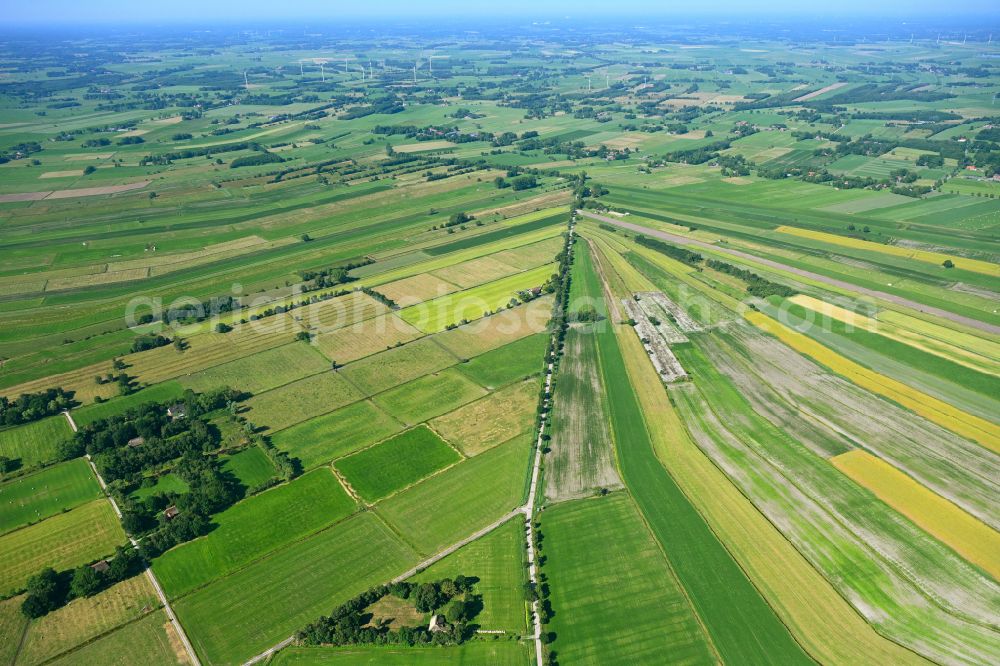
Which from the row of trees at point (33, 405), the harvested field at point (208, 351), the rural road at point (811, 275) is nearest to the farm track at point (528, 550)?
the row of trees at point (33, 405)

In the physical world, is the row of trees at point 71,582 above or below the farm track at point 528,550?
below

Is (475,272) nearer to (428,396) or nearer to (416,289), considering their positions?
(416,289)

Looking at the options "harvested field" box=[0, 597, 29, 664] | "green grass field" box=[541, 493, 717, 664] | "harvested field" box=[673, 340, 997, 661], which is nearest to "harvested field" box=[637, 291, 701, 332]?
"harvested field" box=[673, 340, 997, 661]

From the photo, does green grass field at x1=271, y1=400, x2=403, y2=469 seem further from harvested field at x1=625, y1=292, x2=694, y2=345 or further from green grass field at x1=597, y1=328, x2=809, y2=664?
harvested field at x1=625, y1=292, x2=694, y2=345

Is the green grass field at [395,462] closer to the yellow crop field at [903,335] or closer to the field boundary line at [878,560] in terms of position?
the field boundary line at [878,560]

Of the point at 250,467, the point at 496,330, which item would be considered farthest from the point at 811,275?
the point at 250,467

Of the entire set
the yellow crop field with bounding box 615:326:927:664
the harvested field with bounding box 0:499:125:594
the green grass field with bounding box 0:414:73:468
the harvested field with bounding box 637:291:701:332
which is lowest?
the green grass field with bounding box 0:414:73:468

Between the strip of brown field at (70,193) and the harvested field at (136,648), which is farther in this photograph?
the strip of brown field at (70,193)
